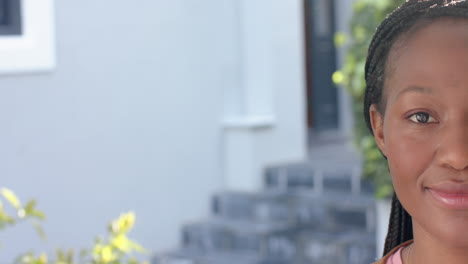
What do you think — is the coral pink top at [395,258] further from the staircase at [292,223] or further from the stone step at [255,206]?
the stone step at [255,206]

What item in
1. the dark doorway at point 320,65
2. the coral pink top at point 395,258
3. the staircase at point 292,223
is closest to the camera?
the coral pink top at point 395,258

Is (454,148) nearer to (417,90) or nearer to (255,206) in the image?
(417,90)

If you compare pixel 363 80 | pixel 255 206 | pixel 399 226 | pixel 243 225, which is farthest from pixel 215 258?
pixel 399 226

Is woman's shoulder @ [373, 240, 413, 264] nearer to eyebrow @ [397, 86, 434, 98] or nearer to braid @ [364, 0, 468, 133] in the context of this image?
braid @ [364, 0, 468, 133]

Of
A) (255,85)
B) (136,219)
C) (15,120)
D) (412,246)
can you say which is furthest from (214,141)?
(412,246)

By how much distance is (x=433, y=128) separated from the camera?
1.40m

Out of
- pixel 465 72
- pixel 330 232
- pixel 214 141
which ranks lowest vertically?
pixel 330 232

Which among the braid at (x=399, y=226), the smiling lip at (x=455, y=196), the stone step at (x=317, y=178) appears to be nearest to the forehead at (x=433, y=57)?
the smiling lip at (x=455, y=196)

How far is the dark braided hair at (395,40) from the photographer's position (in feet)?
4.75

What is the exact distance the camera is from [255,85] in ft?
20.6

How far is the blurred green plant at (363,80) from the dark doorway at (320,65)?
3363 mm

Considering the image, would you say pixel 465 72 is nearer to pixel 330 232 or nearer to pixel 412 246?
pixel 412 246

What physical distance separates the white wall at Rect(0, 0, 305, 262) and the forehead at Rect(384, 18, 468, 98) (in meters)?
3.77

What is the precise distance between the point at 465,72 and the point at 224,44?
4896mm
